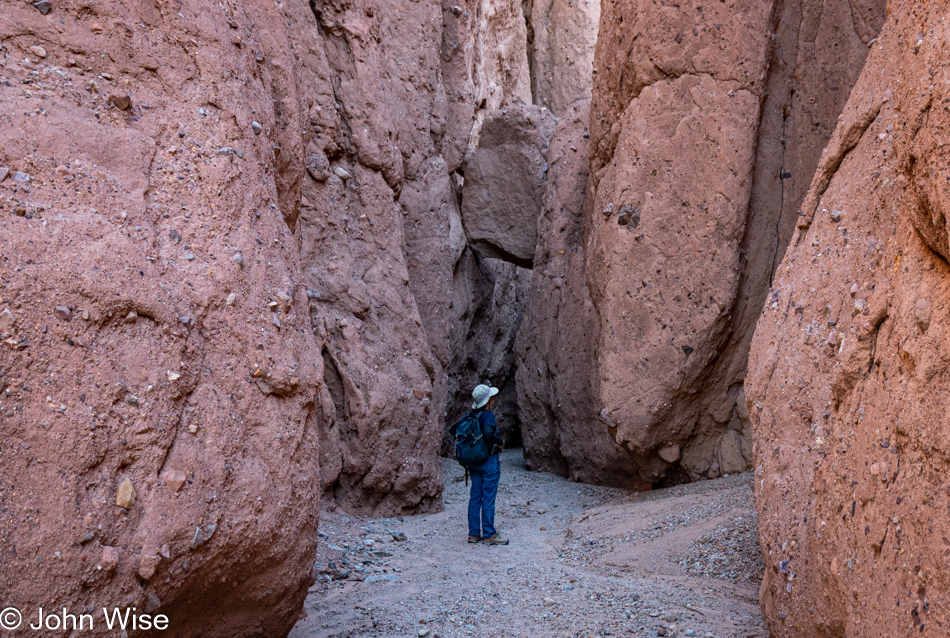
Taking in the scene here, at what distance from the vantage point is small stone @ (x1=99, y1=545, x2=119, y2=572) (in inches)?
96.0

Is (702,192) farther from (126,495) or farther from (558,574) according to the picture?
(126,495)

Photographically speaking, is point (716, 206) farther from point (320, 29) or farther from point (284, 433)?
point (284, 433)

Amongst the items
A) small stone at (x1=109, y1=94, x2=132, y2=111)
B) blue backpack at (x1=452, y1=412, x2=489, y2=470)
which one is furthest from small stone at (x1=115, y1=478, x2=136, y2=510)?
blue backpack at (x1=452, y1=412, x2=489, y2=470)

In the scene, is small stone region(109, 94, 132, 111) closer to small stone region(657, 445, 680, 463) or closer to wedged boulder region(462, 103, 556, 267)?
small stone region(657, 445, 680, 463)

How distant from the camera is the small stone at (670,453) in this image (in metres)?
6.76

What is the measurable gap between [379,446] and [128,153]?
363 cm

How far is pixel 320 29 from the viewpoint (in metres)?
6.52

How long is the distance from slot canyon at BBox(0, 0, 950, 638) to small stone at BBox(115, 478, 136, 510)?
13 mm

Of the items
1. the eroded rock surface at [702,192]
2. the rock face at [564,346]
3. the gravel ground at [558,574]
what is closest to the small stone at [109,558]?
the gravel ground at [558,574]

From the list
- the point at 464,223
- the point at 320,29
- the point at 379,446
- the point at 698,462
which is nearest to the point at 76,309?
the point at 379,446

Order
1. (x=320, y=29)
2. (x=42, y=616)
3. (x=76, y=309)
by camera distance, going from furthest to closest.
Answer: (x=320, y=29) → (x=76, y=309) → (x=42, y=616)

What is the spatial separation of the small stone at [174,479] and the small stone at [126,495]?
12cm

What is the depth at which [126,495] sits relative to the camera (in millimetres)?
2543

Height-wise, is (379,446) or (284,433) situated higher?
(284,433)
